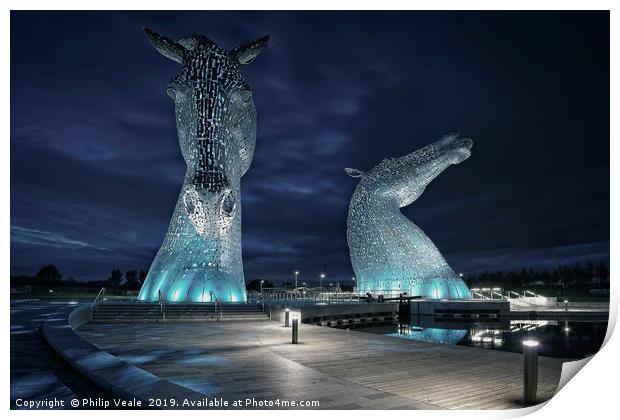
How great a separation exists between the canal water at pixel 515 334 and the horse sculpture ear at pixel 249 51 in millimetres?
12924

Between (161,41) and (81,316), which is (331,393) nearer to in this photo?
(81,316)

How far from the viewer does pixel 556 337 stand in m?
17.9

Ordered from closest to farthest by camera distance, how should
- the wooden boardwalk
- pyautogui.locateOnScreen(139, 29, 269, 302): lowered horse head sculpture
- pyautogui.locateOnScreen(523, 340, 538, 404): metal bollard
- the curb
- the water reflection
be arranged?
the curb
pyautogui.locateOnScreen(523, 340, 538, 404): metal bollard
the wooden boardwalk
the water reflection
pyautogui.locateOnScreen(139, 29, 269, 302): lowered horse head sculpture

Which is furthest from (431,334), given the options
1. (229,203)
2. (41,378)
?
(41,378)

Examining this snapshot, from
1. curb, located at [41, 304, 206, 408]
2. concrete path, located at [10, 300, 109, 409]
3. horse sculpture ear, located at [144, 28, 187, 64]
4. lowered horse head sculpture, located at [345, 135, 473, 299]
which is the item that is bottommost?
→ concrete path, located at [10, 300, 109, 409]

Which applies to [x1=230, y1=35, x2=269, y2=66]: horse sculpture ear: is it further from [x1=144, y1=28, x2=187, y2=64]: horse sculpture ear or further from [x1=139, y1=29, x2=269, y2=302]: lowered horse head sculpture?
[x1=144, y1=28, x2=187, y2=64]: horse sculpture ear

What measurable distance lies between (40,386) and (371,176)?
87.9 ft

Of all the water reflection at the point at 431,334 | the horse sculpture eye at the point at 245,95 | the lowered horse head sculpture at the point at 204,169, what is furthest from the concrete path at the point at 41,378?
the horse sculpture eye at the point at 245,95

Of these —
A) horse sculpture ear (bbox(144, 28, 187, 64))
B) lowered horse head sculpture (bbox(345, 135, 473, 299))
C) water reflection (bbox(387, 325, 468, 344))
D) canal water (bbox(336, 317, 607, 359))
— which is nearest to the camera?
canal water (bbox(336, 317, 607, 359))

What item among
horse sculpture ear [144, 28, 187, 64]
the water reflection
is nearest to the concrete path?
the water reflection

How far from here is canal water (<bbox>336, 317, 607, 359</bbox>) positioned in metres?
A: 15.1

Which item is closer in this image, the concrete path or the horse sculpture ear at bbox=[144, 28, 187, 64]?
the concrete path
